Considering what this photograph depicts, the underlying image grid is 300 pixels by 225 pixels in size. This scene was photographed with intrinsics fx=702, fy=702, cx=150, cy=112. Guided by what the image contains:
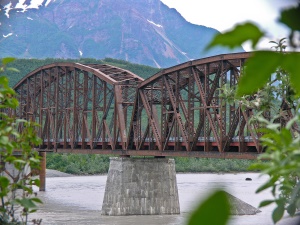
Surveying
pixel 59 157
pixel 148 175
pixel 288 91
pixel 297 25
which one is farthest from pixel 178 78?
pixel 59 157

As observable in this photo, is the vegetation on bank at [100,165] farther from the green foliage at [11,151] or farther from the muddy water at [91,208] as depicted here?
the green foliage at [11,151]

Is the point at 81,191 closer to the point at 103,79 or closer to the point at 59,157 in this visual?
the point at 103,79

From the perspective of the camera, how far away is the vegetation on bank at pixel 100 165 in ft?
311

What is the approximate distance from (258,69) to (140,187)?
3792 centimetres

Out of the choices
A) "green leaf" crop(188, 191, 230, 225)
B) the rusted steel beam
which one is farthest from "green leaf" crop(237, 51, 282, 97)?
the rusted steel beam

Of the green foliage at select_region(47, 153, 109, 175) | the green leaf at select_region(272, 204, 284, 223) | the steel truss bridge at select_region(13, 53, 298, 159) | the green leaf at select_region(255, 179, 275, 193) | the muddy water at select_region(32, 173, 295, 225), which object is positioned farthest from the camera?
the green foliage at select_region(47, 153, 109, 175)

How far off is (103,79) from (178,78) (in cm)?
945

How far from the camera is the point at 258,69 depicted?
1.19m

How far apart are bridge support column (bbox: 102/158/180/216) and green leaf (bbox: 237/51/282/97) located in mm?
37683

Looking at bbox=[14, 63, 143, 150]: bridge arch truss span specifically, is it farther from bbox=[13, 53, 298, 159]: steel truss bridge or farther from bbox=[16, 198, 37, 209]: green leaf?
bbox=[16, 198, 37, 209]: green leaf

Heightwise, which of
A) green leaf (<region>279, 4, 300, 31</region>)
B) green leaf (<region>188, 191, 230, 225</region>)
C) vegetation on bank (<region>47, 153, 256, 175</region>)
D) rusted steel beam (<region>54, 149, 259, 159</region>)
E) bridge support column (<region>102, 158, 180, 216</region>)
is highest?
green leaf (<region>279, 4, 300, 31</region>)

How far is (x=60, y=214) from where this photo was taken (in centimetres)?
4344

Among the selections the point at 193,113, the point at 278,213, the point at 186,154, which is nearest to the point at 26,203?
the point at 278,213

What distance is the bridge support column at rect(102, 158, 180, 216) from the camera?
38.8m
